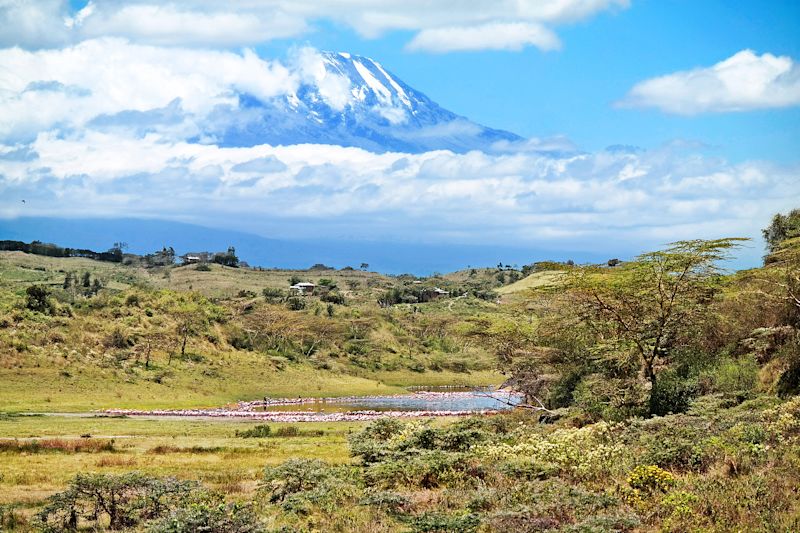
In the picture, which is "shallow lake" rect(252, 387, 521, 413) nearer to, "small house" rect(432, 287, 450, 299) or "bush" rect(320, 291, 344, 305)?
"bush" rect(320, 291, 344, 305)

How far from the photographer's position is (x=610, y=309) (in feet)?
116

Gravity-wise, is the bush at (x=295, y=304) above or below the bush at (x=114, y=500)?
above

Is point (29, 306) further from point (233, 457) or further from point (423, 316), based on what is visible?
point (423, 316)

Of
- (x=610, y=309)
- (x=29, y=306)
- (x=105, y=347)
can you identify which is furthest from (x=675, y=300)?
(x=29, y=306)

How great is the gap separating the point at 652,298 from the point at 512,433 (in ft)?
32.4

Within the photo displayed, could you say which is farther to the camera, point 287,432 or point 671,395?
point 287,432

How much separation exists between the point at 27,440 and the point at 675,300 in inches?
1135

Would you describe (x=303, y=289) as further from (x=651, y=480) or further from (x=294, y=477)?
(x=651, y=480)

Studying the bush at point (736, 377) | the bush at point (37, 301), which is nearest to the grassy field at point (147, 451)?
the bush at point (736, 377)

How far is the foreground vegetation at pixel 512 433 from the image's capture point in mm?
15741

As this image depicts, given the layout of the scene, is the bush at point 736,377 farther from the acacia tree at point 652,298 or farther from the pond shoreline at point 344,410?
the pond shoreline at point 344,410

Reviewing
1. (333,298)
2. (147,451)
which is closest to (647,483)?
(147,451)

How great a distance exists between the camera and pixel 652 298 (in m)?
34.4

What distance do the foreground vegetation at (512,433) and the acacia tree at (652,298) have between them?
0.33 ft
